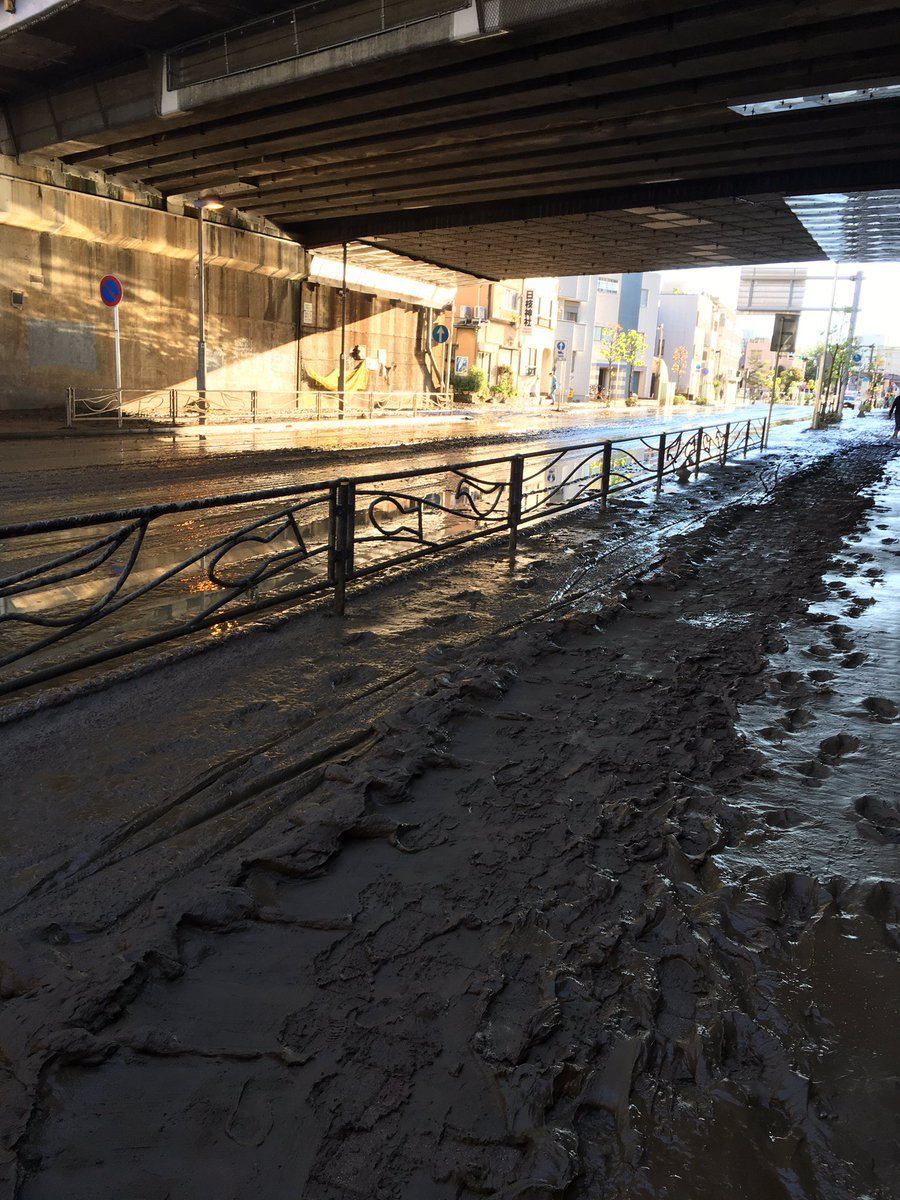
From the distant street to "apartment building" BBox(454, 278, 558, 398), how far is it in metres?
25.8

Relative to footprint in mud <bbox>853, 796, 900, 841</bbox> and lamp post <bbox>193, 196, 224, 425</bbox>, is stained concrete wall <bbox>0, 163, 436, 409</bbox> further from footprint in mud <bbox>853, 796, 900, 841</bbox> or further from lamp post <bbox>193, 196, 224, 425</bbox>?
footprint in mud <bbox>853, 796, 900, 841</bbox>

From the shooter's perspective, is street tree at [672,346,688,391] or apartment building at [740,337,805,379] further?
apartment building at [740,337,805,379]

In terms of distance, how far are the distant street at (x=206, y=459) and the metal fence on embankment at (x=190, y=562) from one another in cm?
146

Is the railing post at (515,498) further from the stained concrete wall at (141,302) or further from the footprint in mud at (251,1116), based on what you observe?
the stained concrete wall at (141,302)

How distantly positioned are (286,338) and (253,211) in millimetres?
4699

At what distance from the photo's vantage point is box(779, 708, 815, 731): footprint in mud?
4.79 m

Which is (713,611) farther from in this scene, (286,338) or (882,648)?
(286,338)

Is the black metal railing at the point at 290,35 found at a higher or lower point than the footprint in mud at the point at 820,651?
higher

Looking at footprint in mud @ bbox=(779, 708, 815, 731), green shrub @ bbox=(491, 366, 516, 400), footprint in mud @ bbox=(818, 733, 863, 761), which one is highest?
green shrub @ bbox=(491, 366, 516, 400)

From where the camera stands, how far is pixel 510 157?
68.8ft

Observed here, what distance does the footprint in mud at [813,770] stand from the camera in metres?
4.16

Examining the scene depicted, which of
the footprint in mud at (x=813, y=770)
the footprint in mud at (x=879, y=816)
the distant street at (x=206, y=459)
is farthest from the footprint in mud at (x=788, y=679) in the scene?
the distant street at (x=206, y=459)

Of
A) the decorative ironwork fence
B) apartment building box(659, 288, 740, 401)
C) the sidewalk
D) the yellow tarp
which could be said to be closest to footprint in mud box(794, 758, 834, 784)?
the sidewalk

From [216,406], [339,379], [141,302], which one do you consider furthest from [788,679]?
[339,379]
